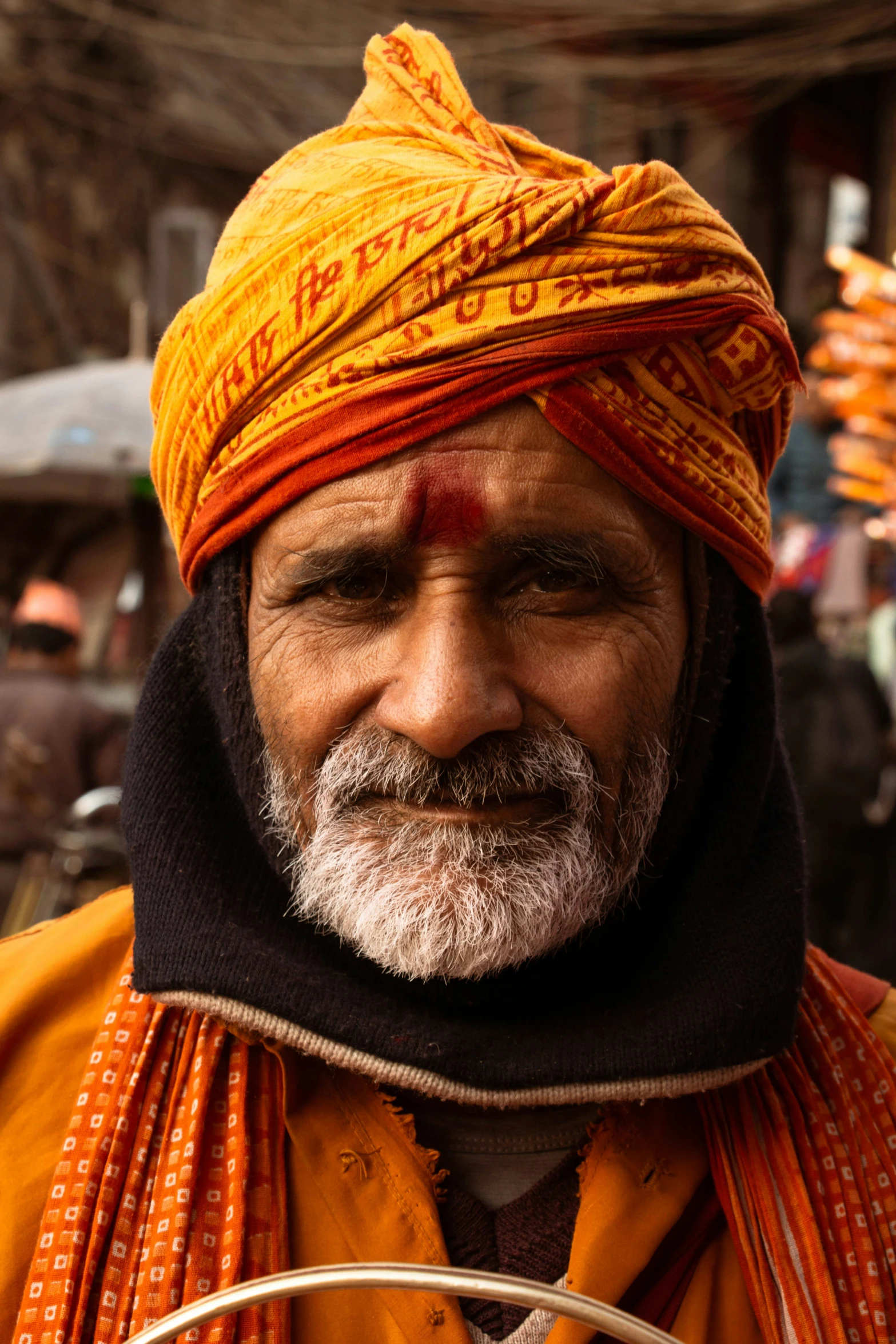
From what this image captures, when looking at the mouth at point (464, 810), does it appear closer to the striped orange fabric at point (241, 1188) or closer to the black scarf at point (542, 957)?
the black scarf at point (542, 957)

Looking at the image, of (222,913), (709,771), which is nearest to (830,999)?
(709,771)

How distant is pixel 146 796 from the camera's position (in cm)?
165

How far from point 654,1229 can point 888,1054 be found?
0.48 m

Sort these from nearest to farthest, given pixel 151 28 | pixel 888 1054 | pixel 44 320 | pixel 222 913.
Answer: pixel 222 913 < pixel 888 1054 < pixel 151 28 < pixel 44 320

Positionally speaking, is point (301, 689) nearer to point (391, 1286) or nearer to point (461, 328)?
point (461, 328)

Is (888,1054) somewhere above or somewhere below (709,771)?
below

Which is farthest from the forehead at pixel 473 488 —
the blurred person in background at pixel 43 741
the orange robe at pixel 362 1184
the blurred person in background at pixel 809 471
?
the blurred person in background at pixel 809 471

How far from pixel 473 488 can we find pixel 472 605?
0.49 ft

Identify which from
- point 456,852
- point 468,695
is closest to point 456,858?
point 456,852

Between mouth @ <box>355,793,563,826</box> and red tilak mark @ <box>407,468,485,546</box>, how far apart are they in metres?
0.33

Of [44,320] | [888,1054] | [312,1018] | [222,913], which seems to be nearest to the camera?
[312,1018]

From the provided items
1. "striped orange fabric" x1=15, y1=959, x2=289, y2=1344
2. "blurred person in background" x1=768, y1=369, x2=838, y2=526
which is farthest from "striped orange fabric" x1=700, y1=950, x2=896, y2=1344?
"blurred person in background" x1=768, y1=369, x2=838, y2=526

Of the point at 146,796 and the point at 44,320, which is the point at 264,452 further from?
the point at 44,320

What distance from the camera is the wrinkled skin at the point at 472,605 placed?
150 cm
